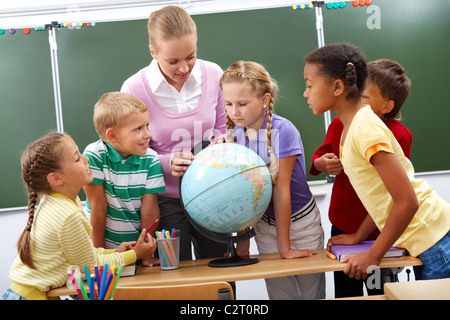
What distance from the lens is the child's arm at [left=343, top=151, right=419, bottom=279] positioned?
62.2 inches

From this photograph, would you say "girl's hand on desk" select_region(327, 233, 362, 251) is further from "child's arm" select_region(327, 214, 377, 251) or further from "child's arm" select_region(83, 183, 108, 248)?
"child's arm" select_region(83, 183, 108, 248)

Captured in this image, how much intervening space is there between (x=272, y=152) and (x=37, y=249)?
3.21 ft

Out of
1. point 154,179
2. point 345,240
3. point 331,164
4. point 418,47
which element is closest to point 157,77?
point 154,179

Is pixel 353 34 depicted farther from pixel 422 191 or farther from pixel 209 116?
pixel 422 191

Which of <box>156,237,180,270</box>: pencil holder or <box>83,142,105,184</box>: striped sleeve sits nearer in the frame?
<box>156,237,180,270</box>: pencil holder

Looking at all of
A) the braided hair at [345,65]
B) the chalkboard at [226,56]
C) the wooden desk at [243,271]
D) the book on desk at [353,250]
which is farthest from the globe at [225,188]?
the chalkboard at [226,56]

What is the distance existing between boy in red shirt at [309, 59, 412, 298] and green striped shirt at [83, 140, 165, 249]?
28.8 inches

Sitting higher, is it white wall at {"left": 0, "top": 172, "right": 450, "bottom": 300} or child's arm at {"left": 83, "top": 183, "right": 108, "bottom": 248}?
child's arm at {"left": 83, "top": 183, "right": 108, "bottom": 248}

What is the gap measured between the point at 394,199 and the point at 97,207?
1.17 meters

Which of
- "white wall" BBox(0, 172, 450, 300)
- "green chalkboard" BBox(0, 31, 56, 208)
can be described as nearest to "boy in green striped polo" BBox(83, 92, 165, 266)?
"green chalkboard" BBox(0, 31, 56, 208)

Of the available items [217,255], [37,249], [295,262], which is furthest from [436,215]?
[37,249]

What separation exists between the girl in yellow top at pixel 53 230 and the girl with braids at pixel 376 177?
0.87m

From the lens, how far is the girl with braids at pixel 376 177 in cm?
159

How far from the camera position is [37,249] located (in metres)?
1.71
